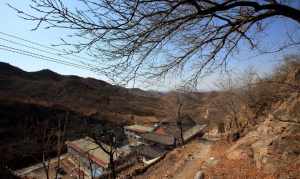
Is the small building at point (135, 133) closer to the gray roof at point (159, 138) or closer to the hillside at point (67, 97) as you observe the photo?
the gray roof at point (159, 138)

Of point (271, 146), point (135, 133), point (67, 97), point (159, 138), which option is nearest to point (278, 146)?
point (271, 146)

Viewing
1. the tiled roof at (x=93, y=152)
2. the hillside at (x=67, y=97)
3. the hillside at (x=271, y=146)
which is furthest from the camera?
the hillside at (x=67, y=97)

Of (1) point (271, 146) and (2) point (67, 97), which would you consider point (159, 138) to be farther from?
(2) point (67, 97)

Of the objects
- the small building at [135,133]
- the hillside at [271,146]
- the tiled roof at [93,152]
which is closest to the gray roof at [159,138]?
the small building at [135,133]

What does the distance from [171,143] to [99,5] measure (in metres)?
35.0

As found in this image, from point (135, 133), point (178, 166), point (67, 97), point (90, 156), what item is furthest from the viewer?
point (67, 97)

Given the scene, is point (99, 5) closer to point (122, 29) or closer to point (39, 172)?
point (122, 29)

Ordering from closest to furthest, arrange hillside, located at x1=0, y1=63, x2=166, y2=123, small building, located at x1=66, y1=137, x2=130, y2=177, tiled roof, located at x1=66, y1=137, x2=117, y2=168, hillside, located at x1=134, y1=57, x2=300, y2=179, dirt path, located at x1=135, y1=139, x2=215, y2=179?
hillside, located at x1=134, y1=57, x2=300, y2=179 → dirt path, located at x1=135, y1=139, x2=215, y2=179 → small building, located at x1=66, y1=137, x2=130, y2=177 → tiled roof, located at x1=66, y1=137, x2=117, y2=168 → hillside, located at x1=0, y1=63, x2=166, y2=123

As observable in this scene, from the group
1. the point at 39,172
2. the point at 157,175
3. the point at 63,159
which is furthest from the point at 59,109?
the point at 157,175

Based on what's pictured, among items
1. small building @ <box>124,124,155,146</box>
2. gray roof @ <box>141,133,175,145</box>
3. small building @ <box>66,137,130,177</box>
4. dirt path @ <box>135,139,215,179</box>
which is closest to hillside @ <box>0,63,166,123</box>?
small building @ <box>124,124,155,146</box>

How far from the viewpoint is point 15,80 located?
241 ft

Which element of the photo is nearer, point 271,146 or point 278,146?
point 278,146

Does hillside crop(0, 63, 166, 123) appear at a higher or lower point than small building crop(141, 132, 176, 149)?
higher

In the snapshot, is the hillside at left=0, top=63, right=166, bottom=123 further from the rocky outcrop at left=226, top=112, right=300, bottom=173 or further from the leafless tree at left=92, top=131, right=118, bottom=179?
the rocky outcrop at left=226, top=112, right=300, bottom=173
